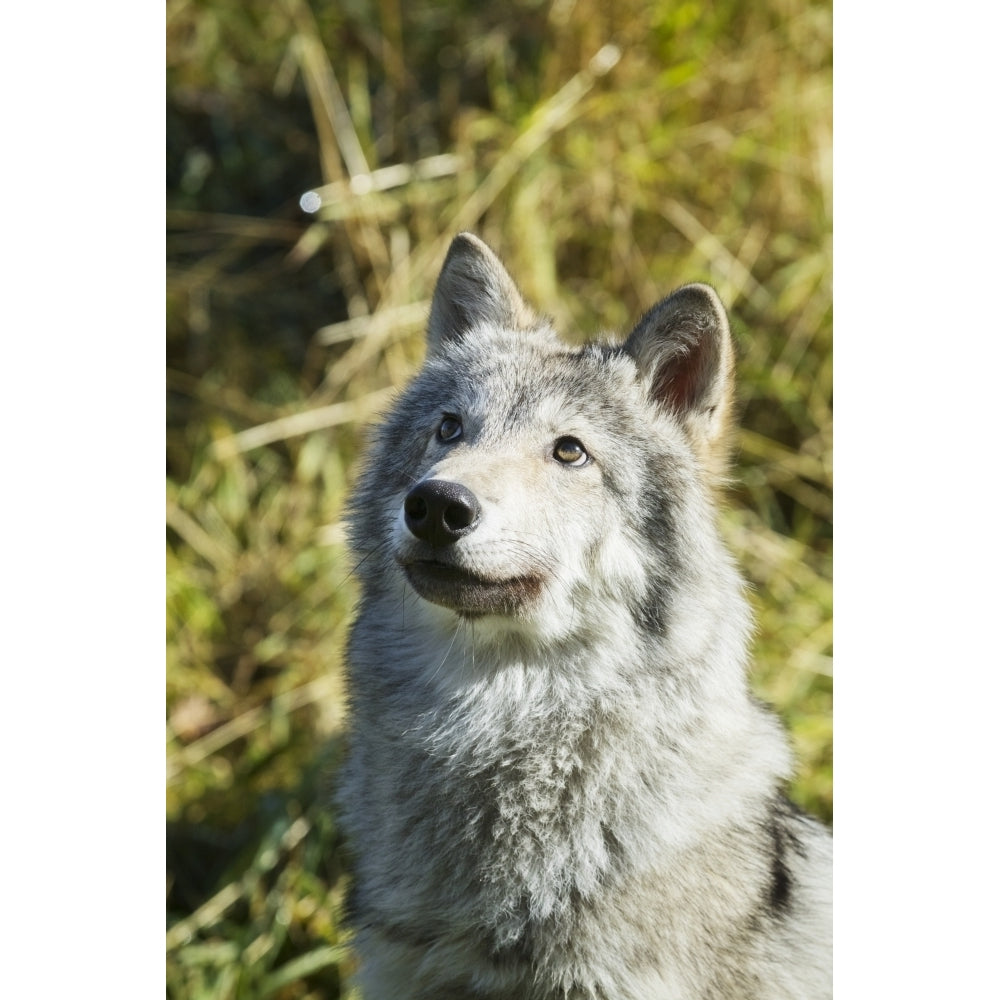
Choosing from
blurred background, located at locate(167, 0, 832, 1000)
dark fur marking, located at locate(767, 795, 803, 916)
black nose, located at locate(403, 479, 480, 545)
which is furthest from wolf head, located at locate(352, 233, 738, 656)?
blurred background, located at locate(167, 0, 832, 1000)

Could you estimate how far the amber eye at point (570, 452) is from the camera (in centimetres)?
309

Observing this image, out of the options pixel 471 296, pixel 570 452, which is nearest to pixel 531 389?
pixel 570 452

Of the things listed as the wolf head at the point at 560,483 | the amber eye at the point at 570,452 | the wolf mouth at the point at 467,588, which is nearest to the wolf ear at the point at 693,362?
the wolf head at the point at 560,483

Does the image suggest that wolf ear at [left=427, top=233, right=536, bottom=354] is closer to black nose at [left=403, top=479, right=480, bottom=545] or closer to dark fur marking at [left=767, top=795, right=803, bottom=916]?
black nose at [left=403, top=479, right=480, bottom=545]

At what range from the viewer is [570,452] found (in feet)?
10.2

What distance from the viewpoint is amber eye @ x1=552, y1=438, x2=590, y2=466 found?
3.09m

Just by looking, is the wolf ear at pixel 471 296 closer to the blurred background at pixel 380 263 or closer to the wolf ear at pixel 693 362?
the wolf ear at pixel 693 362

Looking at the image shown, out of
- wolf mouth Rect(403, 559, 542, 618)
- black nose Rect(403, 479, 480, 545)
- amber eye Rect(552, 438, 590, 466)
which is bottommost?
wolf mouth Rect(403, 559, 542, 618)

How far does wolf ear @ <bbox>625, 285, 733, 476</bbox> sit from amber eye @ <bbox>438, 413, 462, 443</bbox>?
53cm

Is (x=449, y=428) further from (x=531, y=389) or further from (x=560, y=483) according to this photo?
(x=560, y=483)
